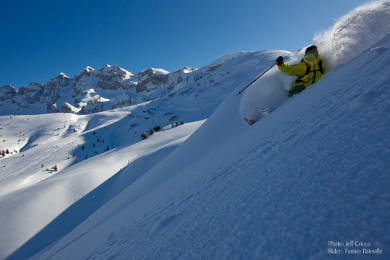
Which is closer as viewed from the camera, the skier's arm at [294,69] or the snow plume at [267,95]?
the skier's arm at [294,69]

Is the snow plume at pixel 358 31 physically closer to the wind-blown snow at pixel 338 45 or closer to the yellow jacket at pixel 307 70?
the wind-blown snow at pixel 338 45

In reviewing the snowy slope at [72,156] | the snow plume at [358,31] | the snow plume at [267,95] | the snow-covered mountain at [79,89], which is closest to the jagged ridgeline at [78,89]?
the snow-covered mountain at [79,89]

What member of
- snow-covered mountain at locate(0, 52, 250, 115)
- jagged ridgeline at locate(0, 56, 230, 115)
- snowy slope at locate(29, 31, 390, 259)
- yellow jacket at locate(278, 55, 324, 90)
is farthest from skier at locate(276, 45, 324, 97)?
jagged ridgeline at locate(0, 56, 230, 115)

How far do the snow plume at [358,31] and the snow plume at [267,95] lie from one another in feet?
2.30

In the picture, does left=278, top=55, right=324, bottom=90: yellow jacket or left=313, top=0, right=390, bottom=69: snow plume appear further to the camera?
left=278, top=55, right=324, bottom=90: yellow jacket

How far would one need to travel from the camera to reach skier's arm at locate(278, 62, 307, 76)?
247cm

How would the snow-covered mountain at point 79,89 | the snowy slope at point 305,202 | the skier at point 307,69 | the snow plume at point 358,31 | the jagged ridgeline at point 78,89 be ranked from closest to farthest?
1. the snowy slope at point 305,202
2. the snow plume at point 358,31
3. the skier at point 307,69
4. the snow-covered mountain at point 79,89
5. the jagged ridgeline at point 78,89

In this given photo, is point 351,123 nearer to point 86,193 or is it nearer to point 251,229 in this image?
point 251,229

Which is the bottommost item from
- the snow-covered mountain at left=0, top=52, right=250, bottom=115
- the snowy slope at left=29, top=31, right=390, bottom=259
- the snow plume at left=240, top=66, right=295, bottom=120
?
the snowy slope at left=29, top=31, right=390, bottom=259

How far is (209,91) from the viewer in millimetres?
14773

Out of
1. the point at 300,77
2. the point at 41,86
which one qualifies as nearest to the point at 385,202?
the point at 300,77

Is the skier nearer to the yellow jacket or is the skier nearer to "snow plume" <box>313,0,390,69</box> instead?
the yellow jacket

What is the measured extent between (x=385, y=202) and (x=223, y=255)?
45cm

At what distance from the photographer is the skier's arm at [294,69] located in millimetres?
2469
